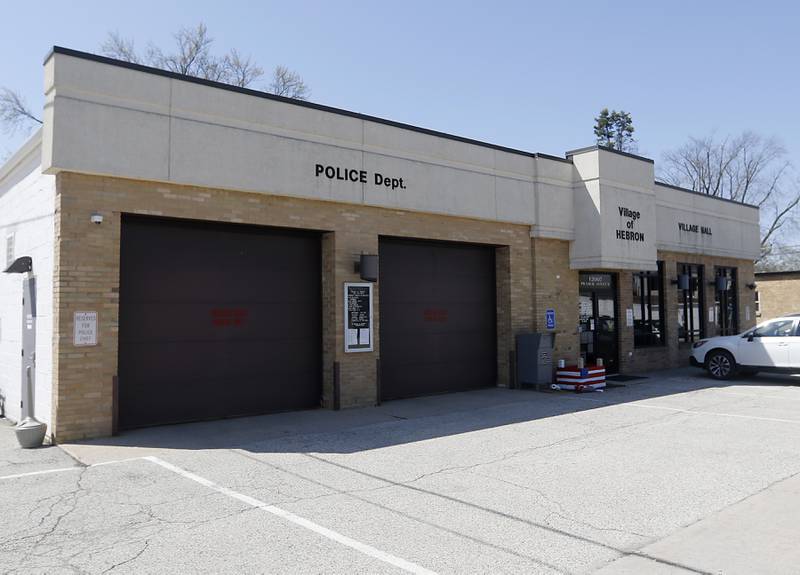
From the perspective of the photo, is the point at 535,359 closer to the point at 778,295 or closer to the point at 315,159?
the point at 315,159

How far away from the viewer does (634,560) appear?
4859 millimetres

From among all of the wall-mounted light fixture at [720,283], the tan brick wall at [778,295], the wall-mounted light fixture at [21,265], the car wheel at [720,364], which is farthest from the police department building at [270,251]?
the tan brick wall at [778,295]

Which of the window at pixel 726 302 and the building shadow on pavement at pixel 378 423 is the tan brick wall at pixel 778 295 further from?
the building shadow on pavement at pixel 378 423

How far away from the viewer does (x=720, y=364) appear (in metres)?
17.1

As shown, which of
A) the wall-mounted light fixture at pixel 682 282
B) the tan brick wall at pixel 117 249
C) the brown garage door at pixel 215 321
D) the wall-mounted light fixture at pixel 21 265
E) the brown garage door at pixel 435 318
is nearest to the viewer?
the tan brick wall at pixel 117 249

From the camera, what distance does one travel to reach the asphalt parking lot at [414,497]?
16.2 feet

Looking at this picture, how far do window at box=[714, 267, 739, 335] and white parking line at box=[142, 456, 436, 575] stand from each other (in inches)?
791

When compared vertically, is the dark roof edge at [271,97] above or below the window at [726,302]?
above

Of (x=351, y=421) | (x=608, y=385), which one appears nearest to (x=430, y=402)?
(x=351, y=421)

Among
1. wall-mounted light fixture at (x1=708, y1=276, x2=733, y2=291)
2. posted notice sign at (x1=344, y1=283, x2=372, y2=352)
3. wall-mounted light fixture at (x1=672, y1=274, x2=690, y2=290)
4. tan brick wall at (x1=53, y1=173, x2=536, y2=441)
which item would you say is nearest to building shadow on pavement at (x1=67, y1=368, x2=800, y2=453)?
tan brick wall at (x1=53, y1=173, x2=536, y2=441)

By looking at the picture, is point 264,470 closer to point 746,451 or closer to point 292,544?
point 292,544

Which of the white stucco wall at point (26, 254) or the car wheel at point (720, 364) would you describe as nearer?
the white stucco wall at point (26, 254)

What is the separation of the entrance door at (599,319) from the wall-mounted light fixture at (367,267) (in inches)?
288

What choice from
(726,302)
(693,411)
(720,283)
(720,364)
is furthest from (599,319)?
(726,302)
